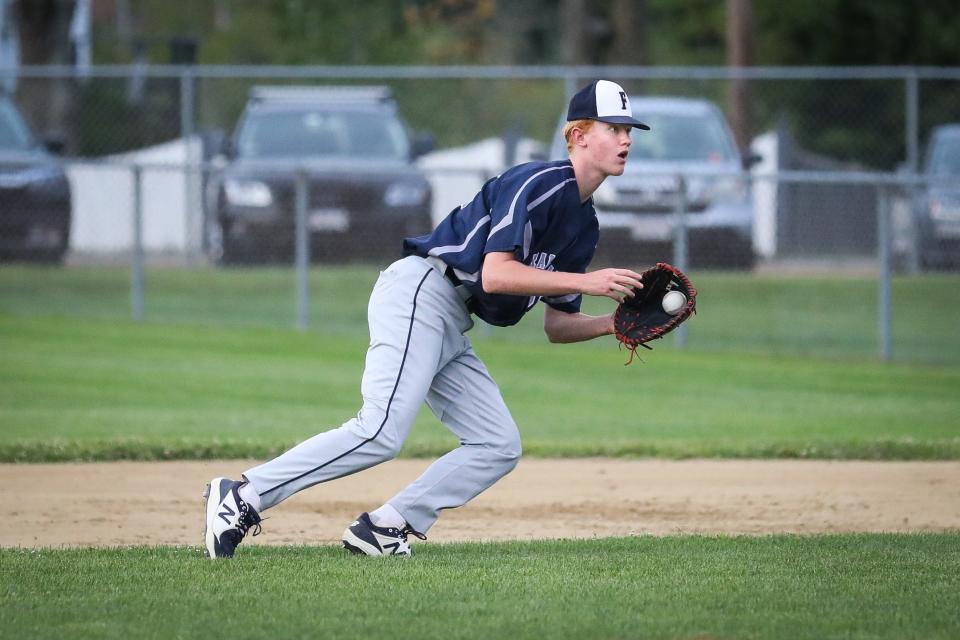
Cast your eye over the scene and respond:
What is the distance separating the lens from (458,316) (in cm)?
554

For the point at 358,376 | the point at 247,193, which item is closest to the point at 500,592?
the point at 358,376

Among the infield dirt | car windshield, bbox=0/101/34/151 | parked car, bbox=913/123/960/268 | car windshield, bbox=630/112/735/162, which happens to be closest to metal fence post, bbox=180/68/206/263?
car windshield, bbox=0/101/34/151

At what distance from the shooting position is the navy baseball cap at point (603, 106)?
531 cm

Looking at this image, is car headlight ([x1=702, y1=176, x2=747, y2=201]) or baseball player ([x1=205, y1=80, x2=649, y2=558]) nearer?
baseball player ([x1=205, y1=80, x2=649, y2=558])

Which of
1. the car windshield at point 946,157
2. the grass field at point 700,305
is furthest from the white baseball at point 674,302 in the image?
the car windshield at point 946,157

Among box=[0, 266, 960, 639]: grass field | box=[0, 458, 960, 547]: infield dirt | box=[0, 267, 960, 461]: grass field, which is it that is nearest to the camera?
box=[0, 266, 960, 639]: grass field

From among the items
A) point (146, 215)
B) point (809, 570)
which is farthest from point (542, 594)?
point (146, 215)

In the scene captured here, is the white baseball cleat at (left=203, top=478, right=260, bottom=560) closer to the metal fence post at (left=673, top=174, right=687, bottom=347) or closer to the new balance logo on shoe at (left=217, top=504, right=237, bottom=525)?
the new balance logo on shoe at (left=217, top=504, right=237, bottom=525)

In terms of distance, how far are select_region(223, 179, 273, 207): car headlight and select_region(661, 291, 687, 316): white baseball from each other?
32.3 feet

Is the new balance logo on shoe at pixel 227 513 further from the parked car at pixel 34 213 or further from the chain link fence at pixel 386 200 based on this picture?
the parked car at pixel 34 213

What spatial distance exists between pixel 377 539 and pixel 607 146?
1.63 m

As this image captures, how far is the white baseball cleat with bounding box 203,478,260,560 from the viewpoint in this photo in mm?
5328

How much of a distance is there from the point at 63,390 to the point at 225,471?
11.1 feet

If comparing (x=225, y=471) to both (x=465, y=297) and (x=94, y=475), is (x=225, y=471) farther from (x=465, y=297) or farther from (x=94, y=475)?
(x=465, y=297)
